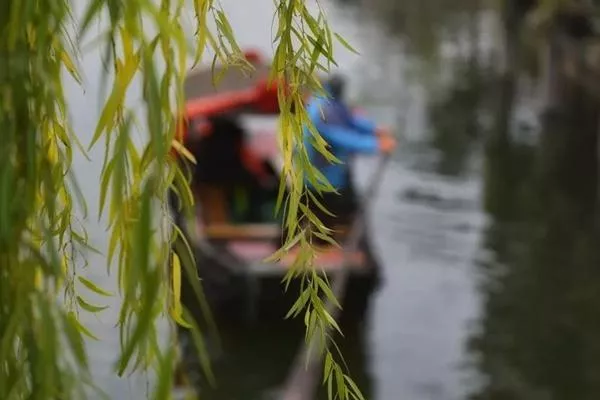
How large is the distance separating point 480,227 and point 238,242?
5.03 feet

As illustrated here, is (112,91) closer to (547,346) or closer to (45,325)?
(45,325)

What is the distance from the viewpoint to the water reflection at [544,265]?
380 cm

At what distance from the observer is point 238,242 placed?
163 inches

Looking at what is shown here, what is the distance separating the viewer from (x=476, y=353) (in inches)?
154

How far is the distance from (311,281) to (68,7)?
21 centimetres

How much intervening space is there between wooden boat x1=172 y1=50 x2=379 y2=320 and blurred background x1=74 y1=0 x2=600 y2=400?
139 mm

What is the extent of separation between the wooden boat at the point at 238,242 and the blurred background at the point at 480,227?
139 mm

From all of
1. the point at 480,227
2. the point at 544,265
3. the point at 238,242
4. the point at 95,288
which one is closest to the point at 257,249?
the point at 238,242

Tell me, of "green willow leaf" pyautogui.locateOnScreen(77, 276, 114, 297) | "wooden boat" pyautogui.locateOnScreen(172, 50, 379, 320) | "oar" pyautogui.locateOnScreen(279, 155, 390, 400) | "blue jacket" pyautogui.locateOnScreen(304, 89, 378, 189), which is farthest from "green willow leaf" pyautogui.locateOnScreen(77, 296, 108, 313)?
"blue jacket" pyautogui.locateOnScreen(304, 89, 378, 189)

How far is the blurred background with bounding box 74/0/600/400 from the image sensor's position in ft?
12.3

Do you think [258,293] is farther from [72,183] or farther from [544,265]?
[72,183]

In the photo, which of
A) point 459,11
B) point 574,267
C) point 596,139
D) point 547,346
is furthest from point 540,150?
point 459,11

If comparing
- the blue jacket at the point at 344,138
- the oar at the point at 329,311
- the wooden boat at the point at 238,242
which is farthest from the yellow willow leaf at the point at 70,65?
the blue jacket at the point at 344,138

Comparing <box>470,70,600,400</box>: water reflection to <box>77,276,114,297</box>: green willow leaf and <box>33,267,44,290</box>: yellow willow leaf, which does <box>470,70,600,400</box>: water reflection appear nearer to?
<box>77,276,114,297</box>: green willow leaf
